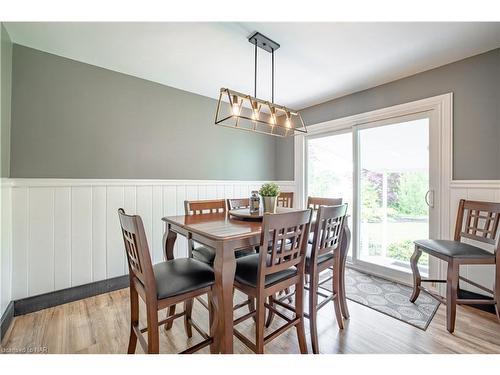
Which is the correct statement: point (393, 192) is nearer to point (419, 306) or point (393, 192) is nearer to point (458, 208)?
point (458, 208)

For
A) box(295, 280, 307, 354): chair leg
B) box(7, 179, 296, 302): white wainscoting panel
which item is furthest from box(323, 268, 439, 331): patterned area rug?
box(7, 179, 296, 302): white wainscoting panel

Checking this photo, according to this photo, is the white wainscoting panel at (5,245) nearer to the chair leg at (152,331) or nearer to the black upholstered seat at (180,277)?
the black upholstered seat at (180,277)

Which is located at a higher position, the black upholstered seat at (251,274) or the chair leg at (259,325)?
the black upholstered seat at (251,274)

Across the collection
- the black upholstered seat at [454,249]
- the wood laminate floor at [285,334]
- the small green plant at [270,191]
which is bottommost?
the wood laminate floor at [285,334]

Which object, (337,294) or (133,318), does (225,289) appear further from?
(337,294)

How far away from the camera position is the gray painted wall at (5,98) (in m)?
1.72

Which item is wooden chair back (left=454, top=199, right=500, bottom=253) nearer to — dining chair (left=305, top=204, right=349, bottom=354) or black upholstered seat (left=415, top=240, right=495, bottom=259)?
black upholstered seat (left=415, top=240, right=495, bottom=259)

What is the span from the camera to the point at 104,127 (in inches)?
93.9

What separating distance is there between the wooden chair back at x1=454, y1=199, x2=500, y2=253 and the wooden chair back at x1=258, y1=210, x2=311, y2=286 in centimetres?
166

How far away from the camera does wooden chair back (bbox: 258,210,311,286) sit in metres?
1.21

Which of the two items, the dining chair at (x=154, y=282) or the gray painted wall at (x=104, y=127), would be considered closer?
the dining chair at (x=154, y=282)

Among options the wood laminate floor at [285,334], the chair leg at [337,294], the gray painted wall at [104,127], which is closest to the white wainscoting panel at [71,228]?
the gray painted wall at [104,127]
